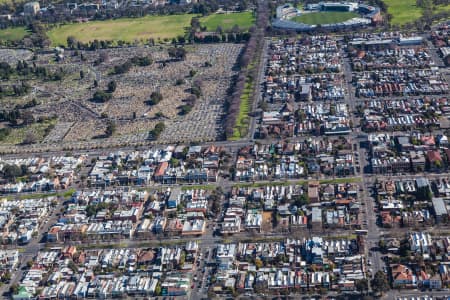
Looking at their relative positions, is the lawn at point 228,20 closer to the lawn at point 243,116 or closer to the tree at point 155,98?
the lawn at point 243,116

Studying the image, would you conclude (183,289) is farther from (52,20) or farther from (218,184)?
(52,20)

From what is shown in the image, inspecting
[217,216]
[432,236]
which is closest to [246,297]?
[217,216]

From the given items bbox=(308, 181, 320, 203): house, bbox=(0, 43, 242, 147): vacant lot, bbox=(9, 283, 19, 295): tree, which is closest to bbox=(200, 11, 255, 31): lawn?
bbox=(0, 43, 242, 147): vacant lot

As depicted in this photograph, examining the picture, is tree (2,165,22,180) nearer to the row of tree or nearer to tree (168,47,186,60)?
the row of tree

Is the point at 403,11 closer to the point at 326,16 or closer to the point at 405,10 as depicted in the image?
the point at 405,10

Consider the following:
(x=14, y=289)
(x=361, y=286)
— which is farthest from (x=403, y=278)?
(x=14, y=289)

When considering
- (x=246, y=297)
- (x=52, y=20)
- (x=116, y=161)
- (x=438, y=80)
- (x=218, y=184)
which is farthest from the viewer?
(x=52, y=20)
